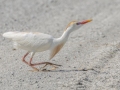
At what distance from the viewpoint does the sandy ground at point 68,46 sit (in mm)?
7255

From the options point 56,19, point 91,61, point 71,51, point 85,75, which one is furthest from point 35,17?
point 85,75

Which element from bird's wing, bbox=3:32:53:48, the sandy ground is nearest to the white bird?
bird's wing, bbox=3:32:53:48

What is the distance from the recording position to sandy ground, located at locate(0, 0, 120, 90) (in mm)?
7255

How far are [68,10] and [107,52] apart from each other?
5.09 metres

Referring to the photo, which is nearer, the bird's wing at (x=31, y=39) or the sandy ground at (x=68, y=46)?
the sandy ground at (x=68, y=46)

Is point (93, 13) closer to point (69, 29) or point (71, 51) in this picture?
point (71, 51)

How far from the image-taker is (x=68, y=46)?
973 cm

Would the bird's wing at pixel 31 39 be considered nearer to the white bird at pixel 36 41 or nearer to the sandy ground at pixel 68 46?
the white bird at pixel 36 41

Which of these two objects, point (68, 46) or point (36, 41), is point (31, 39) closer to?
point (36, 41)

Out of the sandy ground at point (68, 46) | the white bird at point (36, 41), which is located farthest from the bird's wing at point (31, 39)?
the sandy ground at point (68, 46)

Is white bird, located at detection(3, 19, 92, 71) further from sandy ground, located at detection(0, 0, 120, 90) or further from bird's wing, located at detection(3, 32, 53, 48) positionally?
sandy ground, located at detection(0, 0, 120, 90)

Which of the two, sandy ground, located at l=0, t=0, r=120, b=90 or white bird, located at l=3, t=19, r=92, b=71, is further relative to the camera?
white bird, located at l=3, t=19, r=92, b=71

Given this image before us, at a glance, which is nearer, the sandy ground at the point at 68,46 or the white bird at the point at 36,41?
the sandy ground at the point at 68,46

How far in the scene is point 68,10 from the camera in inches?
553
